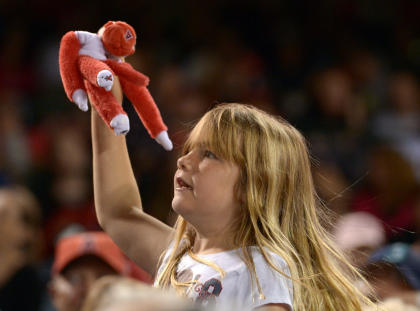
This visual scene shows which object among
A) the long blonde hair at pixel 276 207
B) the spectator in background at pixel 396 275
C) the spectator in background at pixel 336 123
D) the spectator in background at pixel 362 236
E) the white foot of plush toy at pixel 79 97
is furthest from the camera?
the spectator in background at pixel 336 123

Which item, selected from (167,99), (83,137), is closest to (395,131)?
(167,99)

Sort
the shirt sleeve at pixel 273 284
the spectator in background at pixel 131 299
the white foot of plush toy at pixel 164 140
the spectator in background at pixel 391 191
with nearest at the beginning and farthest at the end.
→ the spectator in background at pixel 131 299 → the shirt sleeve at pixel 273 284 → the white foot of plush toy at pixel 164 140 → the spectator in background at pixel 391 191

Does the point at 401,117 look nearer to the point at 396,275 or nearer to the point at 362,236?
the point at 362,236

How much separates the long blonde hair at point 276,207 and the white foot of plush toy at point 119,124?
0.57 feet

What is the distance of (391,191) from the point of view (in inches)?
152

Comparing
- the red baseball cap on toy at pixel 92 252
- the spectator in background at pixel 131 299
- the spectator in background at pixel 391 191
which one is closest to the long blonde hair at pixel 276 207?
the spectator in background at pixel 131 299

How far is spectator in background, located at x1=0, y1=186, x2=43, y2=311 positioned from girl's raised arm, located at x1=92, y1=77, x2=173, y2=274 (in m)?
1.24

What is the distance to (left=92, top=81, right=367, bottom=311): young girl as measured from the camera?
64.8 inches

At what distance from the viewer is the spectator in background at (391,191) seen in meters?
3.70

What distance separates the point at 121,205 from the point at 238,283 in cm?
46

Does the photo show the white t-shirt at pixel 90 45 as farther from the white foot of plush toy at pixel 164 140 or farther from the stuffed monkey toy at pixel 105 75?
the white foot of plush toy at pixel 164 140

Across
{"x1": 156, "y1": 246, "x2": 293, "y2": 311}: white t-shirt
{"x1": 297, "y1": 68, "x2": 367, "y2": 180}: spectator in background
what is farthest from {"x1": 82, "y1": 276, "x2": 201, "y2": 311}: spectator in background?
{"x1": 297, "y1": 68, "x2": 367, "y2": 180}: spectator in background

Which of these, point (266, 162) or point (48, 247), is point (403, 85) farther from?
point (266, 162)

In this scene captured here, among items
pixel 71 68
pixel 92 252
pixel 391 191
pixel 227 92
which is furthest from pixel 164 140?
pixel 227 92
